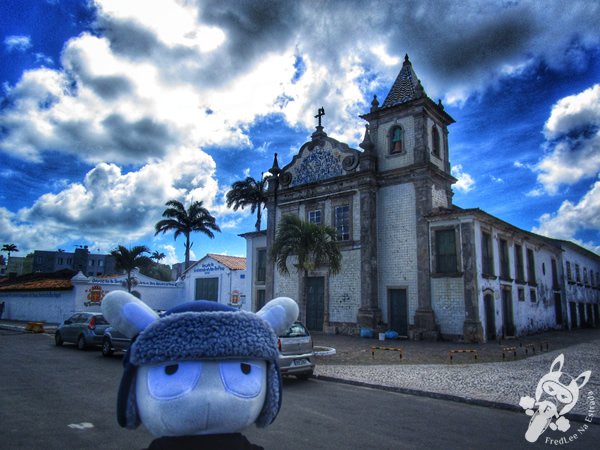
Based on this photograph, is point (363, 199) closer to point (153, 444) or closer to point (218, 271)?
point (218, 271)

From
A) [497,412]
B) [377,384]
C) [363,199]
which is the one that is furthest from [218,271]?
[497,412]

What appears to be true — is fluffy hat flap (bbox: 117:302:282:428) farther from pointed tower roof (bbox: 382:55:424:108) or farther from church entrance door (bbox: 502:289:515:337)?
pointed tower roof (bbox: 382:55:424:108)

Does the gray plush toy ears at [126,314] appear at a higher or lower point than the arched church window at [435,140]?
lower

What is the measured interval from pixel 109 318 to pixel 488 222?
21.0 meters

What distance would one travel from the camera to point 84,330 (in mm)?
15961

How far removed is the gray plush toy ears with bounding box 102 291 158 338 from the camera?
8.70 feet

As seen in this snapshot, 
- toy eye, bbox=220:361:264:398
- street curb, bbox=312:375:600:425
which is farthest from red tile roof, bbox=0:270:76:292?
toy eye, bbox=220:361:264:398

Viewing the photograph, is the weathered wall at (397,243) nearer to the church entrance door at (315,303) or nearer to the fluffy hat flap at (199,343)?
the church entrance door at (315,303)

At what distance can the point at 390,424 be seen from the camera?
632cm

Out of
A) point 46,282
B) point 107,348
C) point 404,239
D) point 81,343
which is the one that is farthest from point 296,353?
point 46,282

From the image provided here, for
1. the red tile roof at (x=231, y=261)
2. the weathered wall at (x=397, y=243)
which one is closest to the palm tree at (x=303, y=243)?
the weathered wall at (x=397, y=243)

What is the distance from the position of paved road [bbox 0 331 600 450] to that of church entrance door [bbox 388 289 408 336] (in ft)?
39.5

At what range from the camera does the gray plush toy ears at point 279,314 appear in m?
2.93

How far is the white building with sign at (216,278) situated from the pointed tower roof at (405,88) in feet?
53.6
